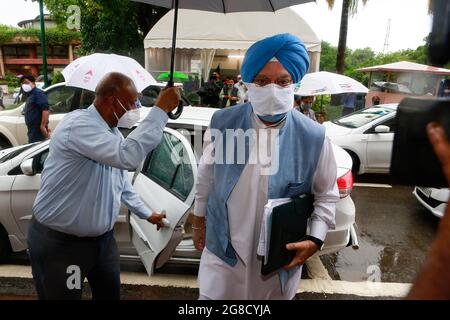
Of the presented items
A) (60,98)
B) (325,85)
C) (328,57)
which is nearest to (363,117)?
(325,85)

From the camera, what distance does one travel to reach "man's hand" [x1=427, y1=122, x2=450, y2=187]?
27.8 inches

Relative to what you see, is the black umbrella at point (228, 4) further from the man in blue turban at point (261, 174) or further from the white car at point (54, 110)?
the white car at point (54, 110)

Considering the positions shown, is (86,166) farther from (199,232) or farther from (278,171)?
(278,171)

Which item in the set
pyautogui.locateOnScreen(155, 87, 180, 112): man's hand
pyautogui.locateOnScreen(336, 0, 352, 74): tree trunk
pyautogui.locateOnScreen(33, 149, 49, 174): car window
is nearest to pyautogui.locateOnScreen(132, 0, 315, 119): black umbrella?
pyautogui.locateOnScreen(155, 87, 180, 112): man's hand

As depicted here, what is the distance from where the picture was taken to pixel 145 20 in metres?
17.4

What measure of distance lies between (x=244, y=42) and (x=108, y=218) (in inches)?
367

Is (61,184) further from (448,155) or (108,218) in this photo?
(448,155)

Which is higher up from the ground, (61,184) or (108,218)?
(61,184)

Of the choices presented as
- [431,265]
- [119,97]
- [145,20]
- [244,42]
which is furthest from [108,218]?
[145,20]

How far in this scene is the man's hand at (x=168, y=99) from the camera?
6.18 feet

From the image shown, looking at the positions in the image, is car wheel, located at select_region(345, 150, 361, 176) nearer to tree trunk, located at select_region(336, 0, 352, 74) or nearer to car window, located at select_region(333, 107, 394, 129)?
car window, located at select_region(333, 107, 394, 129)

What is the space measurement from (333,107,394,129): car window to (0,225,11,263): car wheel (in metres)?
6.19

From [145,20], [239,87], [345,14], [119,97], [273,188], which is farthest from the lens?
[145,20]

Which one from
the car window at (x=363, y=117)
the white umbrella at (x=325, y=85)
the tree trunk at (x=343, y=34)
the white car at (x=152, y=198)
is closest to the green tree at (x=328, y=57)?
the tree trunk at (x=343, y=34)
